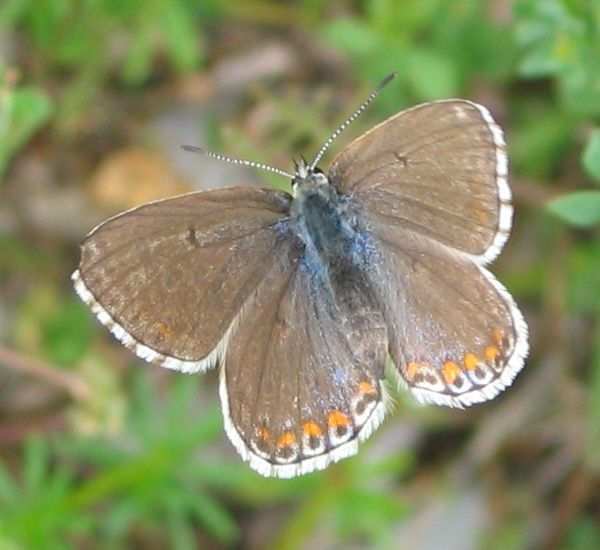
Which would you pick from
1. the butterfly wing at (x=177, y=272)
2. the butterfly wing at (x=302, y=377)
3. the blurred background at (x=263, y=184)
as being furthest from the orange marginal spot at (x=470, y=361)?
the blurred background at (x=263, y=184)

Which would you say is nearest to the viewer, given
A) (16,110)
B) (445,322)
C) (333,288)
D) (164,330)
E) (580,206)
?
(164,330)

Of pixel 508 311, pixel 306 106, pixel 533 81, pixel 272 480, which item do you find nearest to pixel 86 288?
pixel 508 311

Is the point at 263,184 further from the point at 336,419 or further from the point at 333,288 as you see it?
the point at 336,419

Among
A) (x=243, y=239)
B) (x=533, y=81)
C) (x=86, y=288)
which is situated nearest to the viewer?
(x=86, y=288)

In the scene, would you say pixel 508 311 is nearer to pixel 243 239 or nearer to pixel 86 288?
pixel 243 239

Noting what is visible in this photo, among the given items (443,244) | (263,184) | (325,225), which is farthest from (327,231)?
(263,184)

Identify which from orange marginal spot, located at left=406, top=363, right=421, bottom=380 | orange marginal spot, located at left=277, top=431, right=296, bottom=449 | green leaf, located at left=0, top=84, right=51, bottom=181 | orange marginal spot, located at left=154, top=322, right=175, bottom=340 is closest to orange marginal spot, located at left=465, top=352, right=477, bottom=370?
orange marginal spot, located at left=406, top=363, right=421, bottom=380
